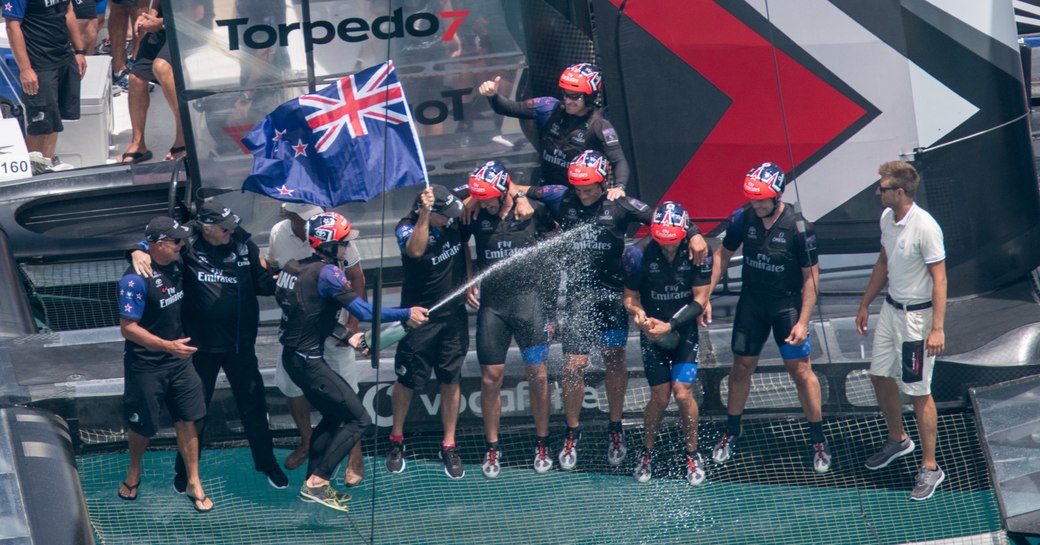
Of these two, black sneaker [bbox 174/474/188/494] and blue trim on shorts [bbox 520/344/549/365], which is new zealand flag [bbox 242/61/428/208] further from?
black sneaker [bbox 174/474/188/494]

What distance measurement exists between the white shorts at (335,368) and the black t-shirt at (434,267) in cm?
39

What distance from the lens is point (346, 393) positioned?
260 inches

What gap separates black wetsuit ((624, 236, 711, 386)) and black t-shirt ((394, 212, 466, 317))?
2.72 feet

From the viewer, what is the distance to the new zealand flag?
6.86 m

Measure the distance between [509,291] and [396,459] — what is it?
1.01 meters

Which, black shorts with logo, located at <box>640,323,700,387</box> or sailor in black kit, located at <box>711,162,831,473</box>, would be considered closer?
sailor in black kit, located at <box>711,162,831,473</box>

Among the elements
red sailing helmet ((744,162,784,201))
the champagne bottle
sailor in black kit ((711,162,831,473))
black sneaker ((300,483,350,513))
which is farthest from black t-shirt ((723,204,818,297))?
black sneaker ((300,483,350,513))

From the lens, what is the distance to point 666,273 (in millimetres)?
Answer: 6551

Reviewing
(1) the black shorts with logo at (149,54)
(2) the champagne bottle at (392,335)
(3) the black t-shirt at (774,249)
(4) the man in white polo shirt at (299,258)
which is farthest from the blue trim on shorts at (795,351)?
(1) the black shorts with logo at (149,54)

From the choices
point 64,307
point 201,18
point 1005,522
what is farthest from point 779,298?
point 64,307

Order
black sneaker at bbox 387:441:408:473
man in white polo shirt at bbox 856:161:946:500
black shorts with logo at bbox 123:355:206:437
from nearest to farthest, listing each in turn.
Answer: man in white polo shirt at bbox 856:161:946:500 → black shorts with logo at bbox 123:355:206:437 → black sneaker at bbox 387:441:408:473

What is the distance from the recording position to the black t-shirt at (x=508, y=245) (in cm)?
666

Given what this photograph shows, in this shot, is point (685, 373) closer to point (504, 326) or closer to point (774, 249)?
point (774, 249)

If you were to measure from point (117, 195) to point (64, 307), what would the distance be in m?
0.69
